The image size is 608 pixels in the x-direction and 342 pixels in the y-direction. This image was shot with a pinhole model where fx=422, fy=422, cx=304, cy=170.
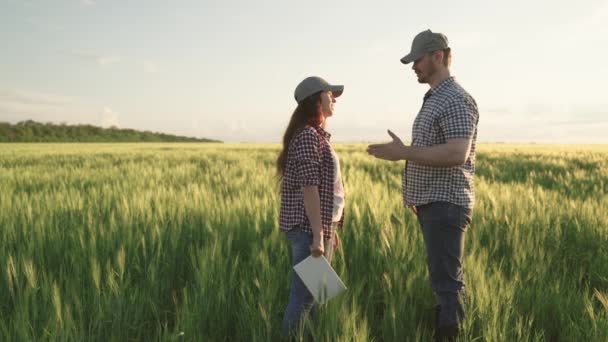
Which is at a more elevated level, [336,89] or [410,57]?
[410,57]

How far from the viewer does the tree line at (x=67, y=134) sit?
54812 millimetres

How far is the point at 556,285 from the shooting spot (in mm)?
2535

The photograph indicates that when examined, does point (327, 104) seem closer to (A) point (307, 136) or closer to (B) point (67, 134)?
(A) point (307, 136)

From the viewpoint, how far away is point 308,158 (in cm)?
205

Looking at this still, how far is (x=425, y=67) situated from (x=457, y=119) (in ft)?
1.19

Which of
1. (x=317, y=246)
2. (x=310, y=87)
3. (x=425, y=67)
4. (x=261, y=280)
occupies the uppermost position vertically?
(x=425, y=67)

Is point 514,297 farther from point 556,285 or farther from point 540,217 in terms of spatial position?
point 540,217

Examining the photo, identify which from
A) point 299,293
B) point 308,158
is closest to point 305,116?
point 308,158

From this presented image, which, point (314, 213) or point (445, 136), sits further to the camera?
point (445, 136)

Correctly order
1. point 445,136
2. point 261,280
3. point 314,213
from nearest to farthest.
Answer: point 314,213, point 445,136, point 261,280

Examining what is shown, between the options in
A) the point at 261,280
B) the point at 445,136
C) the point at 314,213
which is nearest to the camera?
the point at 314,213

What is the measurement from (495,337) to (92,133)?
70629 millimetres

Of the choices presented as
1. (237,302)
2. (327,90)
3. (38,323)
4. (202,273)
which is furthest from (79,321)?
(327,90)

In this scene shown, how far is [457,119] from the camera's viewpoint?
2082 millimetres
